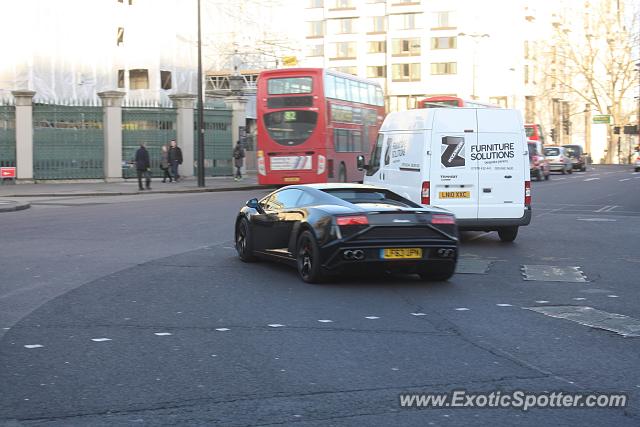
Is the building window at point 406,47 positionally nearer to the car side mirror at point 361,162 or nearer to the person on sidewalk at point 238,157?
the person on sidewalk at point 238,157

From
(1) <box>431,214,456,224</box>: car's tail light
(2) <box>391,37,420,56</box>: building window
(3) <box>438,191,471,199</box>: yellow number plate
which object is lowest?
(1) <box>431,214,456,224</box>: car's tail light

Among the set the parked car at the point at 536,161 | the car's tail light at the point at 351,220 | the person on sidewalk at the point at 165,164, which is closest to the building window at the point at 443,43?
the parked car at the point at 536,161

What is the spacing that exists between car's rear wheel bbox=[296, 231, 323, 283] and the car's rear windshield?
79 cm

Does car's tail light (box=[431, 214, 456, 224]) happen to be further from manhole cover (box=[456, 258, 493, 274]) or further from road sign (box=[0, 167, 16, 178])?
road sign (box=[0, 167, 16, 178])

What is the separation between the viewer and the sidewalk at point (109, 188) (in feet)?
108

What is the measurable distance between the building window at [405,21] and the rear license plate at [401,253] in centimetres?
9067

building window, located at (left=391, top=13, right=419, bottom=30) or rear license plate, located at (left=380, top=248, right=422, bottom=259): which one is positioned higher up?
building window, located at (left=391, top=13, right=419, bottom=30)

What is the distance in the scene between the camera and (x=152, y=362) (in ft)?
23.1

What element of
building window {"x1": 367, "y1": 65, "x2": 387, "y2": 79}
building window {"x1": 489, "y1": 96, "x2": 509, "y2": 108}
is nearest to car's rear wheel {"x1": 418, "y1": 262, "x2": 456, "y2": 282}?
building window {"x1": 489, "y1": 96, "x2": 509, "y2": 108}

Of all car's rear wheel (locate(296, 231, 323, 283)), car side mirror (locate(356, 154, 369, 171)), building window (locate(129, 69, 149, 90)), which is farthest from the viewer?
building window (locate(129, 69, 149, 90))

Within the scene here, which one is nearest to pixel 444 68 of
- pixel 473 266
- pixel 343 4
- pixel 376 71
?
pixel 376 71

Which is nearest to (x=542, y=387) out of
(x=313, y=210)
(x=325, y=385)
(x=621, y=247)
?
(x=325, y=385)

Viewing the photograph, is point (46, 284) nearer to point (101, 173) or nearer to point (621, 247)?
point (621, 247)

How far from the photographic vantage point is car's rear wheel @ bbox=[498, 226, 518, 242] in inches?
673
